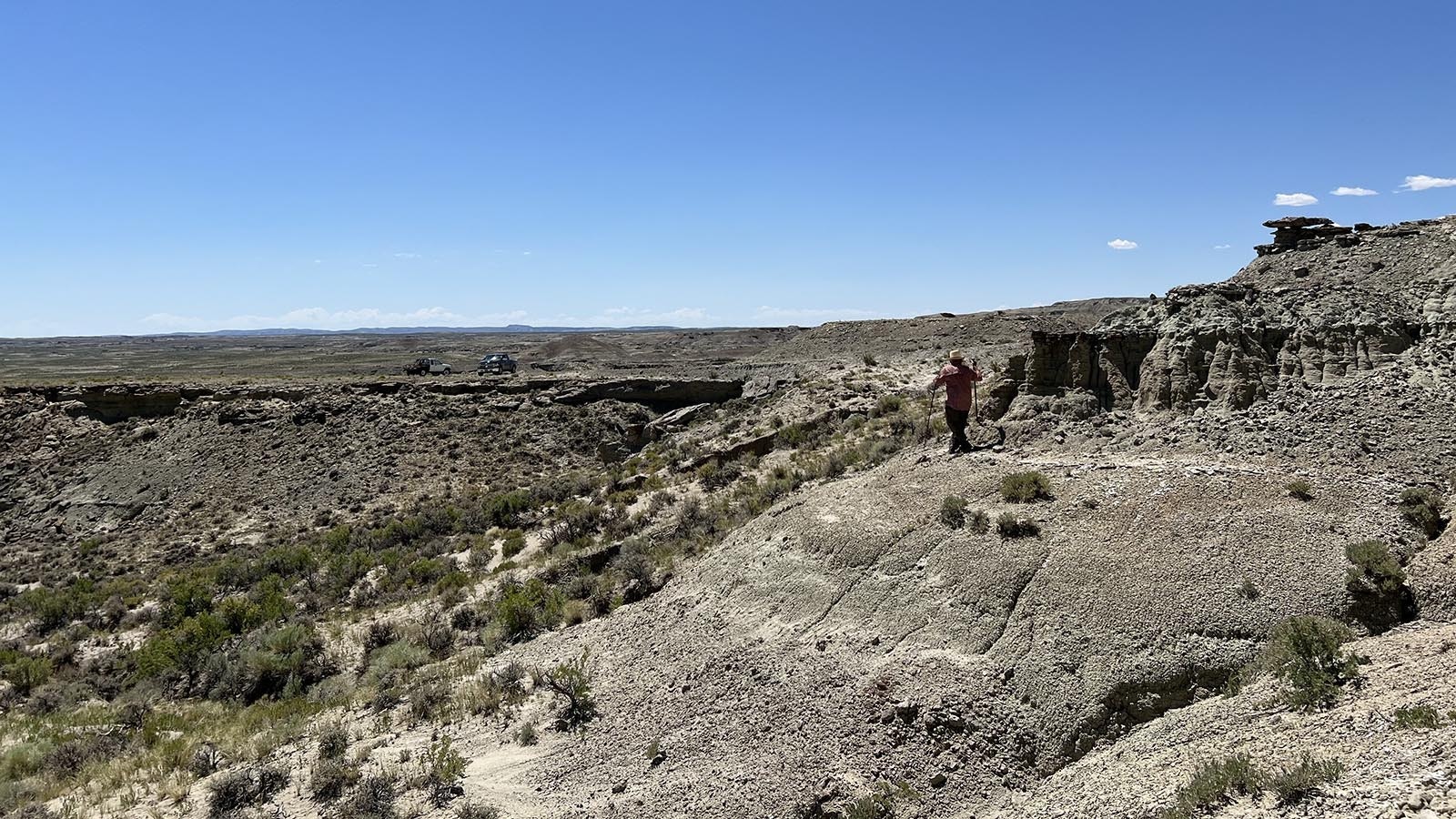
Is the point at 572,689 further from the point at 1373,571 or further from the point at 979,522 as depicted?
the point at 1373,571

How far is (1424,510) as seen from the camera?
795 cm

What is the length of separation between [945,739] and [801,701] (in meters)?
1.57

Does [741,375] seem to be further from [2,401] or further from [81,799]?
[2,401]

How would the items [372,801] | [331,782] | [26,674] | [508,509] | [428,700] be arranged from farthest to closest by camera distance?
[508,509] < [26,674] < [428,700] < [331,782] < [372,801]

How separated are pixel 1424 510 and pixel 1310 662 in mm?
3038

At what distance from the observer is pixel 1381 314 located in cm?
1118

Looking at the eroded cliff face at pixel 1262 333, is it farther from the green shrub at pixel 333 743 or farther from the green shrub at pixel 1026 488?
the green shrub at pixel 333 743

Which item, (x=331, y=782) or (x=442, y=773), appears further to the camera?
(x=331, y=782)

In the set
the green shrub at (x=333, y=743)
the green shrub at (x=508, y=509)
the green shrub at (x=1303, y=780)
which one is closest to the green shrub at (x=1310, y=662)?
the green shrub at (x=1303, y=780)

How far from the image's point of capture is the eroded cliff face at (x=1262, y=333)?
1094cm

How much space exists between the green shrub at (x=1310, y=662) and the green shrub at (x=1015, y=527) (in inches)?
103

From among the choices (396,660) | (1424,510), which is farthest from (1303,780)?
(396,660)

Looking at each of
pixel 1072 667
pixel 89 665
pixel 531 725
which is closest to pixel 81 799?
pixel 531 725

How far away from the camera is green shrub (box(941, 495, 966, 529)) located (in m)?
9.89
